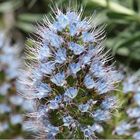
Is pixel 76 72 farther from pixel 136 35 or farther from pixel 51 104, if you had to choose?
pixel 136 35

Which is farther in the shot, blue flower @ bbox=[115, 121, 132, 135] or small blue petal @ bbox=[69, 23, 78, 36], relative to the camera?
blue flower @ bbox=[115, 121, 132, 135]

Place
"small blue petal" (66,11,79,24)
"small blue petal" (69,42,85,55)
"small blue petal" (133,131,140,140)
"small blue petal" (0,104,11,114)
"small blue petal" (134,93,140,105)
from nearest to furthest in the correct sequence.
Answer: "small blue petal" (69,42,85,55), "small blue petal" (66,11,79,24), "small blue petal" (133,131,140,140), "small blue petal" (134,93,140,105), "small blue petal" (0,104,11,114)

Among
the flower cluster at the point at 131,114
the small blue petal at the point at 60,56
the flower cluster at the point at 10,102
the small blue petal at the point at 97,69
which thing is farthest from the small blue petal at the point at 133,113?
the flower cluster at the point at 10,102

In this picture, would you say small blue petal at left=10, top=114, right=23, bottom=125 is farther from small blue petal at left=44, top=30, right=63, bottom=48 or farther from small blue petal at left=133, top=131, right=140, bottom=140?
small blue petal at left=44, top=30, right=63, bottom=48

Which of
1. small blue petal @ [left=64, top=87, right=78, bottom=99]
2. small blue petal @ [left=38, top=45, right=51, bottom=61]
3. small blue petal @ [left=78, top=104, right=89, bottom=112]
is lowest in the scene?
small blue petal @ [left=78, top=104, right=89, bottom=112]

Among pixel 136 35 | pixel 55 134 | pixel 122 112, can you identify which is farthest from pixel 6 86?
pixel 55 134

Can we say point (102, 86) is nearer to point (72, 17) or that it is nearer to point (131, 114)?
point (72, 17)

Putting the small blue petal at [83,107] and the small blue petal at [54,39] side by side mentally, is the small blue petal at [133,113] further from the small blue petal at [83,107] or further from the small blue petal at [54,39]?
the small blue petal at [54,39]

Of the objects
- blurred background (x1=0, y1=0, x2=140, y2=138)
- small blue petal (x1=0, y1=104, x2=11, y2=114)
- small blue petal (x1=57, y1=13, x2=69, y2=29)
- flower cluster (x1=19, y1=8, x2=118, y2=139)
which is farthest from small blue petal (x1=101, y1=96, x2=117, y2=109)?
small blue petal (x1=0, y1=104, x2=11, y2=114)
